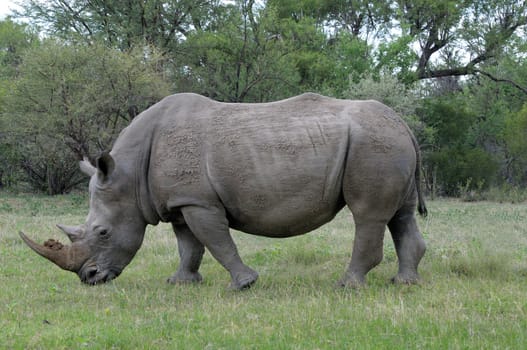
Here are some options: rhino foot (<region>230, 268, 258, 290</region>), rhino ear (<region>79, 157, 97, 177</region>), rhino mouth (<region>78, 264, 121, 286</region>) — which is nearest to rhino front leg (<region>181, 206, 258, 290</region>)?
rhino foot (<region>230, 268, 258, 290</region>)

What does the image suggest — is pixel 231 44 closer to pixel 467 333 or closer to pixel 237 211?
pixel 237 211

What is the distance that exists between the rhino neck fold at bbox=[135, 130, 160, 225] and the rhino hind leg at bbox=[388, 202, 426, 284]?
2688 mm

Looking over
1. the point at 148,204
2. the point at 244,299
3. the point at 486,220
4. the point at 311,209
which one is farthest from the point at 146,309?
the point at 486,220

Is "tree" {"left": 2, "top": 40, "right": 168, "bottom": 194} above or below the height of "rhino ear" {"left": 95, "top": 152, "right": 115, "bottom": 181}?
below

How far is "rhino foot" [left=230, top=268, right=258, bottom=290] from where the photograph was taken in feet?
20.5

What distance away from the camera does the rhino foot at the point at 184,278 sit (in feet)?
22.6

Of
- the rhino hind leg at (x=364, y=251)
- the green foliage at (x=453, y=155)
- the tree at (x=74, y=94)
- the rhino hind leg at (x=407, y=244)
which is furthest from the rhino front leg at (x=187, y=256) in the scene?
the green foliage at (x=453, y=155)

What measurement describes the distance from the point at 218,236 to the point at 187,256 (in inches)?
33.4

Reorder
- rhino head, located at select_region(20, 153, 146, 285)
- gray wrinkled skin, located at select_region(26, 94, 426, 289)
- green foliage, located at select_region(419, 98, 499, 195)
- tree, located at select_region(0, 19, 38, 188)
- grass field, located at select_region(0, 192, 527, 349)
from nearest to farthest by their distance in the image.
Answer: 1. grass field, located at select_region(0, 192, 527, 349)
2. gray wrinkled skin, located at select_region(26, 94, 426, 289)
3. rhino head, located at select_region(20, 153, 146, 285)
4. tree, located at select_region(0, 19, 38, 188)
5. green foliage, located at select_region(419, 98, 499, 195)

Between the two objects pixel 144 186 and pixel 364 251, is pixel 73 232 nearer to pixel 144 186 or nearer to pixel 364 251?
pixel 144 186

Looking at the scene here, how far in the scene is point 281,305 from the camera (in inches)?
212

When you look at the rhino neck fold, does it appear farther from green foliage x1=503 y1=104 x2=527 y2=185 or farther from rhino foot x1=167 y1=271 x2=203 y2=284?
green foliage x1=503 y1=104 x2=527 y2=185

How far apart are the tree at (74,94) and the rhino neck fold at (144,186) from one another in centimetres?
1493

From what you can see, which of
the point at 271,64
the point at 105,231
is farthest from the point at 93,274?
the point at 271,64
